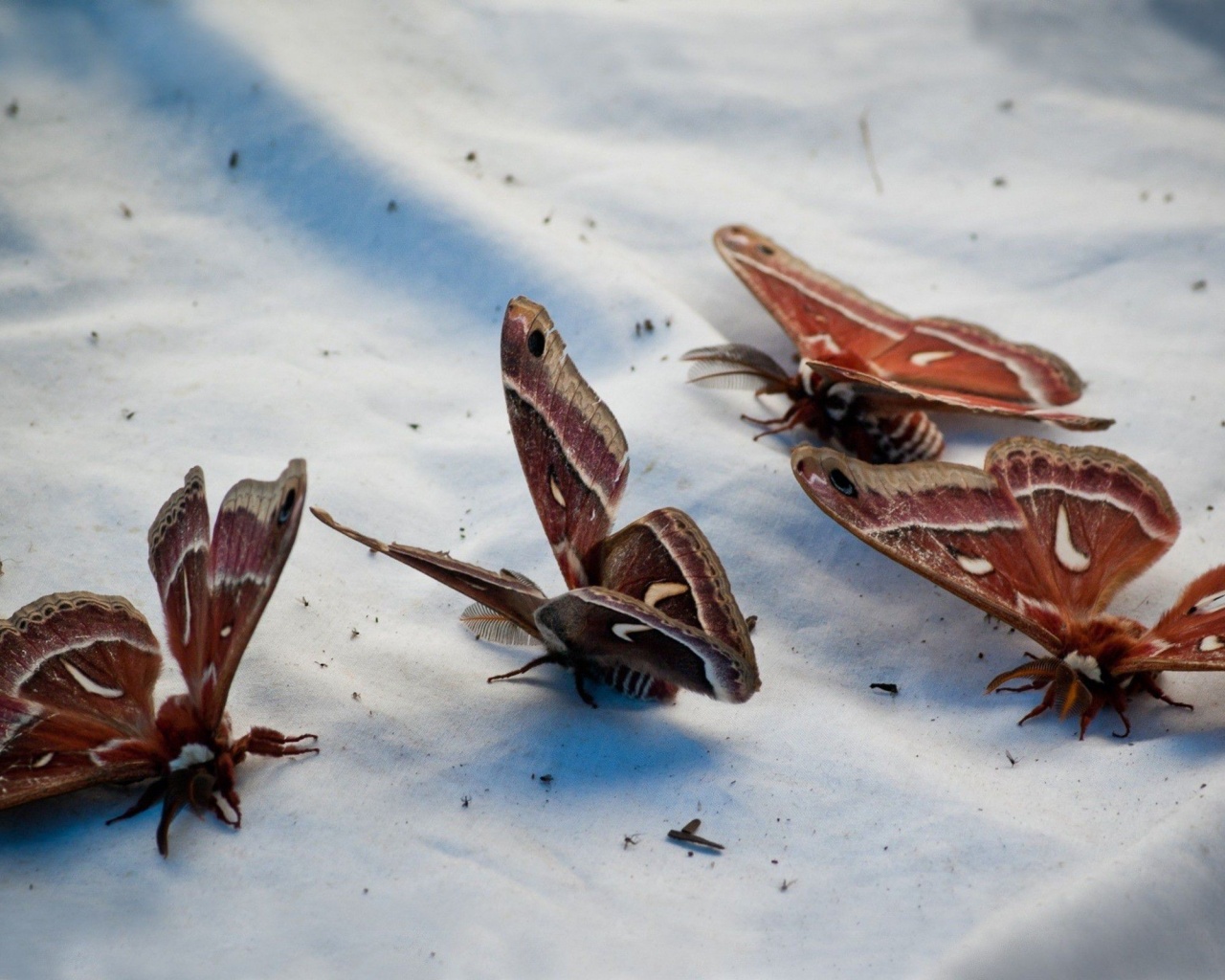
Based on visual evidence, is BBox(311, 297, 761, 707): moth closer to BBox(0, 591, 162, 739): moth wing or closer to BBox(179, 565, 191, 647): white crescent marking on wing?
BBox(179, 565, 191, 647): white crescent marking on wing

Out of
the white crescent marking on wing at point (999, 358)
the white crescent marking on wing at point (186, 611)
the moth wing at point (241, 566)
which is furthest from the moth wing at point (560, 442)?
the white crescent marking on wing at point (999, 358)

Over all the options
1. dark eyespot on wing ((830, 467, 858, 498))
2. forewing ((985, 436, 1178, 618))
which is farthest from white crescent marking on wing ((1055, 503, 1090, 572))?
dark eyespot on wing ((830, 467, 858, 498))

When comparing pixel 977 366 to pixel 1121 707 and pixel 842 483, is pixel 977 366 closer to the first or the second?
pixel 842 483

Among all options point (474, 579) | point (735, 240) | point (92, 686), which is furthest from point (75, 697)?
point (735, 240)

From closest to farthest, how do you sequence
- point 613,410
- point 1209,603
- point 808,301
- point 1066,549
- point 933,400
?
point 1209,603
point 1066,549
point 933,400
point 613,410
point 808,301

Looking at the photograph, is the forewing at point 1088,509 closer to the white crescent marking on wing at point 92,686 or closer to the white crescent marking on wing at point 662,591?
the white crescent marking on wing at point 662,591

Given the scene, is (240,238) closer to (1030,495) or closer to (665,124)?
(665,124)
